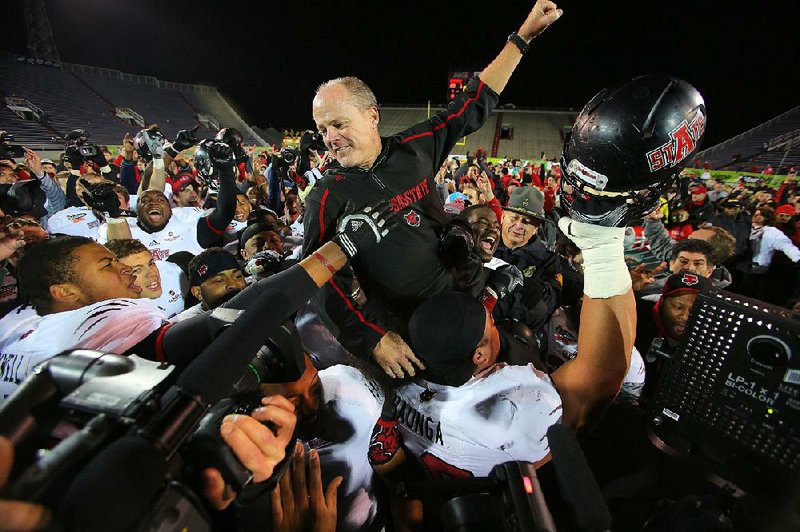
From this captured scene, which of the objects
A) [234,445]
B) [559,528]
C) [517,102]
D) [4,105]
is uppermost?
[517,102]

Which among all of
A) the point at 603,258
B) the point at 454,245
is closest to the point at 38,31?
the point at 454,245

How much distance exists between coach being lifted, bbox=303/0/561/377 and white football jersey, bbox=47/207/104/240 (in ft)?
10.7

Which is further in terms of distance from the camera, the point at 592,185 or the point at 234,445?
the point at 592,185

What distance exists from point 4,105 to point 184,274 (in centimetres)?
2548

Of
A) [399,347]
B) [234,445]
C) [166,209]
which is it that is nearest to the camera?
[234,445]

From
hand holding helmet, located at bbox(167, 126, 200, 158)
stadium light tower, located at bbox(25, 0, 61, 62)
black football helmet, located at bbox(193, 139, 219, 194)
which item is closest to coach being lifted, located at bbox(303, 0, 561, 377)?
black football helmet, located at bbox(193, 139, 219, 194)

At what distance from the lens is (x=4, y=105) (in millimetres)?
19516

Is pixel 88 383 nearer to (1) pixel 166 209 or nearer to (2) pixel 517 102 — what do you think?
(1) pixel 166 209

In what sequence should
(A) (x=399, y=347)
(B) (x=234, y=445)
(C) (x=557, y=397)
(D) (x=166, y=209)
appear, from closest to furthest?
1. (B) (x=234, y=445)
2. (C) (x=557, y=397)
3. (A) (x=399, y=347)
4. (D) (x=166, y=209)

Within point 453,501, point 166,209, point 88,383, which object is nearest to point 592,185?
point 453,501

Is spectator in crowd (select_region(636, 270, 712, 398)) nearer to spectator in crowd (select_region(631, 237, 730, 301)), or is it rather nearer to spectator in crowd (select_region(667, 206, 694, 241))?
spectator in crowd (select_region(631, 237, 730, 301))

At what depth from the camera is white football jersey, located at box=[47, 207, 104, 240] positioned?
3.94 meters

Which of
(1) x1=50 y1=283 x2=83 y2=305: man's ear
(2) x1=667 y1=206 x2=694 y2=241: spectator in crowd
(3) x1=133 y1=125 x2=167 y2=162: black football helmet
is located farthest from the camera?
(2) x1=667 y1=206 x2=694 y2=241: spectator in crowd

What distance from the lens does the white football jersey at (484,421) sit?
1.42 m
